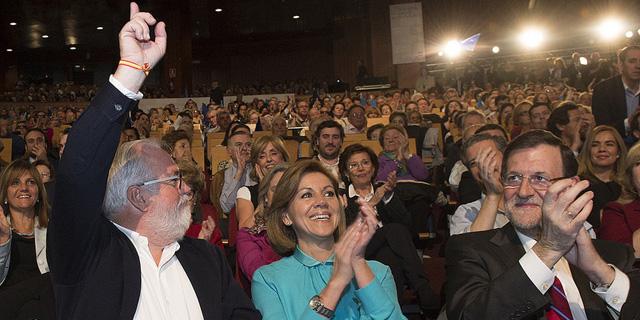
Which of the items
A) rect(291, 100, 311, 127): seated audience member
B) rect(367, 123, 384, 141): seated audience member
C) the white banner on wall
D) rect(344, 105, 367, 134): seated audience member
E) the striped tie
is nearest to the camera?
the striped tie

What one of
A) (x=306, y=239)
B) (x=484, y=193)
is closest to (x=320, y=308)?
(x=306, y=239)

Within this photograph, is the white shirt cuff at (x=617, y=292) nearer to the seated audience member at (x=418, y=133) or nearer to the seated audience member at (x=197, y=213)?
the seated audience member at (x=197, y=213)

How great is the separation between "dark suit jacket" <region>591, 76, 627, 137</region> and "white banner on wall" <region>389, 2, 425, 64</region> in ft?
29.9

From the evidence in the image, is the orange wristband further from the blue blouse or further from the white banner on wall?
the white banner on wall

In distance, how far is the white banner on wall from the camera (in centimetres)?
1482

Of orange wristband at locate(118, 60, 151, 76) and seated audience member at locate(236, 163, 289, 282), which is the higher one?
orange wristband at locate(118, 60, 151, 76)

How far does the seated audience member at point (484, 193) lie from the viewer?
108 inches

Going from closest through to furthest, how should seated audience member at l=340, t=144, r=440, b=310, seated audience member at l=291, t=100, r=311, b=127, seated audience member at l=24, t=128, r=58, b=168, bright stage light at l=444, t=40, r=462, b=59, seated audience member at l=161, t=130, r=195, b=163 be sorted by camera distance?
seated audience member at l=340, t=144, r=440, b=310 < seated audience member at l=161, t=130, r=195, b=163 < seated audience member at l=24, t=128, r=58, b=168 < seated audience member at l=291, t=100, r=311, b=127 < bright stage light at l=444, t=40, r=462, b=59

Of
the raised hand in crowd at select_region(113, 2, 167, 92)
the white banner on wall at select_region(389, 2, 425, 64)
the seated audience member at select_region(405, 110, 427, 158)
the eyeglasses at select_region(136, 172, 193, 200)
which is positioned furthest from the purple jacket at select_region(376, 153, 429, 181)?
the white banner on wall at select_region(389, 2, 425, 64)

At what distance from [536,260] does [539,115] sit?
4915mm

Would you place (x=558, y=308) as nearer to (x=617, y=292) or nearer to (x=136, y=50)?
(x=617, y=292)

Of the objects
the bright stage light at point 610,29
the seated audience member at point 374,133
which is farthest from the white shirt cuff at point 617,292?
the bright stage light at point 610,29

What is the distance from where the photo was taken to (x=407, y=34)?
15.0 meters

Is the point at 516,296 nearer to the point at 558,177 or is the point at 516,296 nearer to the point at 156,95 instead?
the point at 558,177
